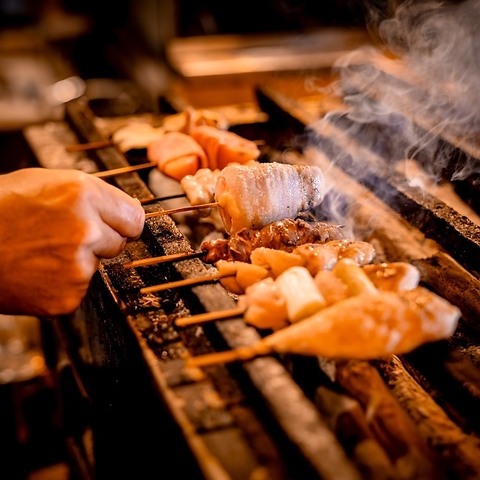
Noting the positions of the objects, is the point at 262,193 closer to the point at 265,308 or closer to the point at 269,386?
the point at 265,308

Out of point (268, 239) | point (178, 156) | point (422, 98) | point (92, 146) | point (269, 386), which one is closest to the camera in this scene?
point (269, 386)

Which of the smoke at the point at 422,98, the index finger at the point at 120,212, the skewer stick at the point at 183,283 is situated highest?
the smoke at the point at 422,98

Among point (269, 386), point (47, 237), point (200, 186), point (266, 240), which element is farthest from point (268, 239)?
point (47, 237)

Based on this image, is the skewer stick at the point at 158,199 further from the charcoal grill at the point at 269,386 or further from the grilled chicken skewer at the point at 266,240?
the grilled chicken skewer at the point at 266,240

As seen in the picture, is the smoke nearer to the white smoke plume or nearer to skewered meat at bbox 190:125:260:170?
the white smoke plume

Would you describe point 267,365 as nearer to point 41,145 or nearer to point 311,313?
point 311,313

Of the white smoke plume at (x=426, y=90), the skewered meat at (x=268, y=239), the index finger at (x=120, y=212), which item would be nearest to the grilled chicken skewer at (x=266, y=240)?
the skewered meat at (x=268, y=239)
